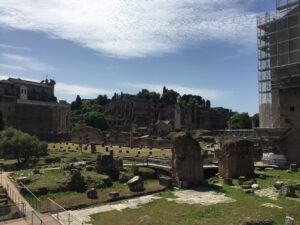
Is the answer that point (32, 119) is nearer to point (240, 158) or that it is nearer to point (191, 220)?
point (240, 158)

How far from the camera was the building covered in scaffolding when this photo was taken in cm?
3731

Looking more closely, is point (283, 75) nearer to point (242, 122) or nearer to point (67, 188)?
point (67, 188)

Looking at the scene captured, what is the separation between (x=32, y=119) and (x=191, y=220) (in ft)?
248

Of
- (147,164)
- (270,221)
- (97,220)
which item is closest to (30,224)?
(97,220)

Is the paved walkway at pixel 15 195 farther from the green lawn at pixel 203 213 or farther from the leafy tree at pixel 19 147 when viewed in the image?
the leafy tree at pixel 19 147

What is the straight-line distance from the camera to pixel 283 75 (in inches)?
1517

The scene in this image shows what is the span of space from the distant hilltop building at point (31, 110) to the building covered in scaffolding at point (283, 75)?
4968 cm

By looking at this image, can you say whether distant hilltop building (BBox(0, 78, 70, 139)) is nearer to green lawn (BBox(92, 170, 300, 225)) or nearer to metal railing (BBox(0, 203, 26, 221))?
metal railing (BBox(0, 203, 26, 221))

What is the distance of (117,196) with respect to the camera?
78.2ft

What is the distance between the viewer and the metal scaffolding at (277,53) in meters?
37.5

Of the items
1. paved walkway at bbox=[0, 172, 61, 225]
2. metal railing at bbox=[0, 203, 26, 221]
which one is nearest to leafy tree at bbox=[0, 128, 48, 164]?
paved walkway at bbox=[0, 172, 61, 225]

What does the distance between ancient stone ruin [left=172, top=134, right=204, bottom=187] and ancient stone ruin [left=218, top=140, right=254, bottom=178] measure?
2.95 metres

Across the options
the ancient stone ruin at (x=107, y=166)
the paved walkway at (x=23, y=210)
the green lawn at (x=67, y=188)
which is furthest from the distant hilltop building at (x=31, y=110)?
the paved walkway at (x=23, y=210)

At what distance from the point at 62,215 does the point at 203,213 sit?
24.8 feet
